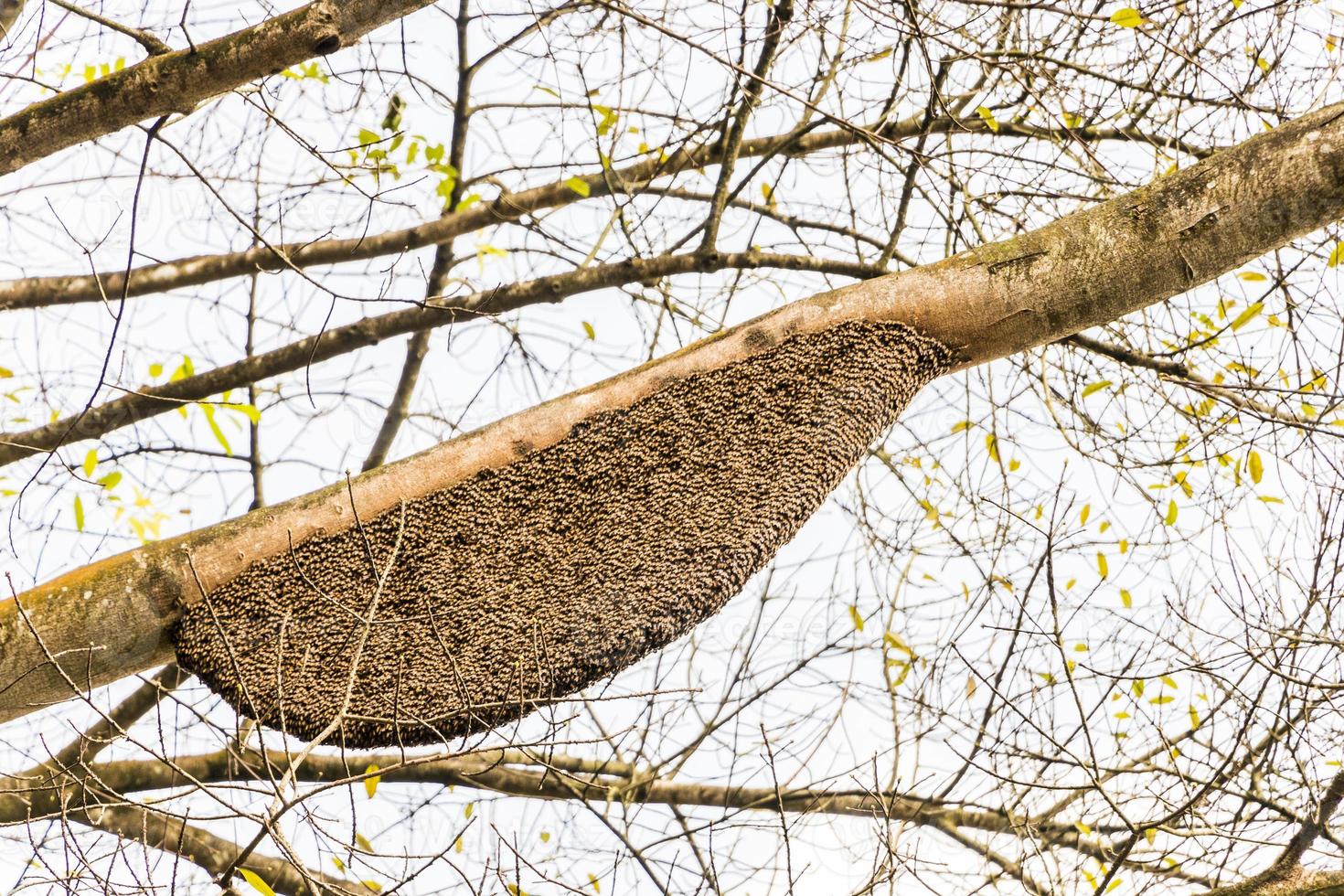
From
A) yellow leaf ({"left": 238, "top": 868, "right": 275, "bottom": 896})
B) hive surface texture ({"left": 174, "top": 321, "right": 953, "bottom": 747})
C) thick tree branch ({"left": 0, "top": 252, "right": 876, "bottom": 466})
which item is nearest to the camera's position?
hive surface texture ({"left": 174, "top": 321, "right": 953, "bottom": 747})

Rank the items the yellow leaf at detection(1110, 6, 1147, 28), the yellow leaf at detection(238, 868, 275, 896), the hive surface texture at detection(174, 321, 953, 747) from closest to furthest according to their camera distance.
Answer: the hive surface texture at detection(174, 321, 953, 747) → the yellow leaf at detection(238, 868, 275, 896) → the yellow leaf at detection(1110, 6, 1147, 28)

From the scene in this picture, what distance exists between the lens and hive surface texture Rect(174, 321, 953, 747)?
2.61 meters

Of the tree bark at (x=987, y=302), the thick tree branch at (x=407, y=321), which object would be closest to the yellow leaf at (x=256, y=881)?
the tree bark at (x=987, y=302)

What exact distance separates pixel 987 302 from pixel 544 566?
143cm

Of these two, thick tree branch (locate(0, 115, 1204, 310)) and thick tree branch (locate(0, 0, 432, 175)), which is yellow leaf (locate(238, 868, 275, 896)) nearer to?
thick tree branch (locate(0, 0, 432, 175))

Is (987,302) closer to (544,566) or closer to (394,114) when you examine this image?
(544,566)

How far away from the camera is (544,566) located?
2.70 m

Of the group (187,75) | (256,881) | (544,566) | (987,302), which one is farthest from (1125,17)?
(256,881)

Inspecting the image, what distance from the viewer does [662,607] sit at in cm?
269

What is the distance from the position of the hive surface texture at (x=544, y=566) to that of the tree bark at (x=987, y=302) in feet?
0.17

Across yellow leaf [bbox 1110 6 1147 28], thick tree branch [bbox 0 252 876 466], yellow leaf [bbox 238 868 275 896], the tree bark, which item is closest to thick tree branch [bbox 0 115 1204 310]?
thick tree branch [bbox 0 252 876 466]

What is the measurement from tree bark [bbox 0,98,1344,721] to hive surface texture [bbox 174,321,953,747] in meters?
0.05

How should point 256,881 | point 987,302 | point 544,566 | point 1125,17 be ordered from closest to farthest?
point 544,566 < point 256,881 < point 987,302 < point 1125,17

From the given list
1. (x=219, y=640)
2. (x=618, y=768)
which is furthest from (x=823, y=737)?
(x=219, y=640)
